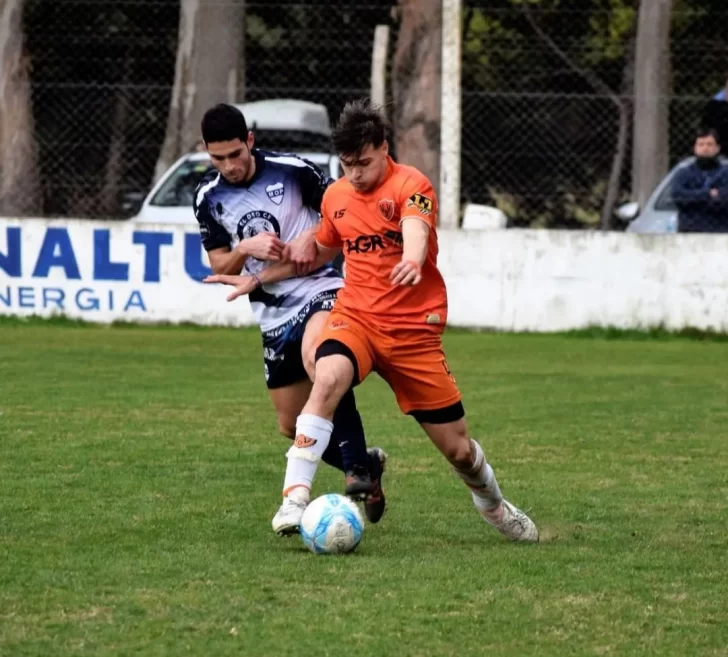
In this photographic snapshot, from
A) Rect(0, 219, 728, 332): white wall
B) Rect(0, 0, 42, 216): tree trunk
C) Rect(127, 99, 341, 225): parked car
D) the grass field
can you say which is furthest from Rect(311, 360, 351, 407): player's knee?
Rect(0, 0, 42, 216): tree trunk

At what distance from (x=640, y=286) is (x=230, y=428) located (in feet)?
22.7

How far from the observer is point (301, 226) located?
23.6 ft

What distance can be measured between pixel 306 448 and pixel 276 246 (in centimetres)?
106

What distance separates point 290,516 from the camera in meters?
6.09

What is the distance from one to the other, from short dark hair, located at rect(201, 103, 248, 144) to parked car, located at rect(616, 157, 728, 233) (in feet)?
32.3

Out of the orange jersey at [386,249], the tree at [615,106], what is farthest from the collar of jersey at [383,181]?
the tree at [615,106]

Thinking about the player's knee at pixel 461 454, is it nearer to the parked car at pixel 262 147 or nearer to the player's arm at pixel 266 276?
the player's arm at pixel 266 276

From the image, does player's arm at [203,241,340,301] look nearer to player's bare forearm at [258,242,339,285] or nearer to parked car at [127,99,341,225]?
player's bare forearm at [258,242,339,285]

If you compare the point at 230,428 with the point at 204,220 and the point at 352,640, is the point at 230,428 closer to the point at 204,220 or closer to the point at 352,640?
the point at 204,220

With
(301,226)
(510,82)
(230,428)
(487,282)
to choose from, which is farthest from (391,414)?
(510,82)

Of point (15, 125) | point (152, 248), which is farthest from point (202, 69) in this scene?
point (152, 248)

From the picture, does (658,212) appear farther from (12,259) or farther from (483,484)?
(483,484)

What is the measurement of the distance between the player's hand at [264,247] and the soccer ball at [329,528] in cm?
125

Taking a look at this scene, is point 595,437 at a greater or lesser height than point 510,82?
lesser
